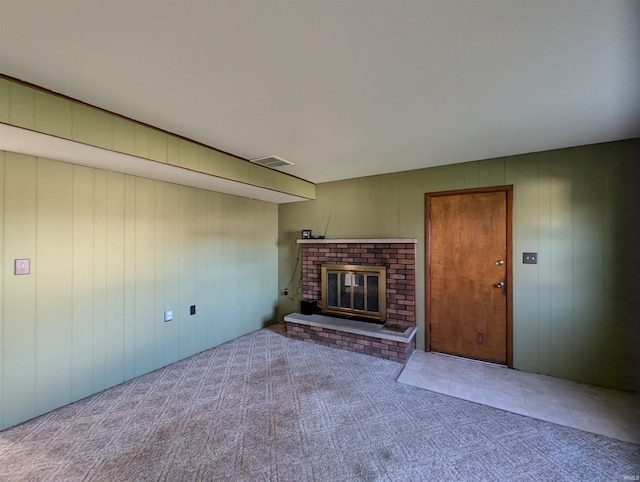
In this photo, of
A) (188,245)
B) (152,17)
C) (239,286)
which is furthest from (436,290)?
(152,17)

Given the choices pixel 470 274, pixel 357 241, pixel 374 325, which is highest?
pixel 357 241

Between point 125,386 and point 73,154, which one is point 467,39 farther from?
point 125,386

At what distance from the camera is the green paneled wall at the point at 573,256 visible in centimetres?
258

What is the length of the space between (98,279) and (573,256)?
15.3 feet

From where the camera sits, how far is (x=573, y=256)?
276cm

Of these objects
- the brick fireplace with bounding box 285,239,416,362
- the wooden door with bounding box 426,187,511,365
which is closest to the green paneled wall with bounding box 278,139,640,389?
the wooden door with bounding box 426,187,511,365

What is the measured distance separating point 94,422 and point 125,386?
21.8 inches

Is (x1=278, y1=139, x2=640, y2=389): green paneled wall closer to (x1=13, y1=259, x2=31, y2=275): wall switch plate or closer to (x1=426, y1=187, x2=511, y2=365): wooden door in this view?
(x1=426, y1=187, x2=511, y2=365): wooden door

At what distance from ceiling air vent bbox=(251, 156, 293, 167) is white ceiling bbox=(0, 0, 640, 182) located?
2.20 ft

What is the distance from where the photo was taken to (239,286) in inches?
160

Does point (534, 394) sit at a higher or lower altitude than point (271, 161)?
lower

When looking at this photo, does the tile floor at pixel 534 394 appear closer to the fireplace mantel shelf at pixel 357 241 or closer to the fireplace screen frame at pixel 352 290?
the fireplace screen frame at pixel 352 290

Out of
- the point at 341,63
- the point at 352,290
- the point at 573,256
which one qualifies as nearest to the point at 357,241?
the point at 352,290

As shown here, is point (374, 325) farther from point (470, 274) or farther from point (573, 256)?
point (573, 256)
